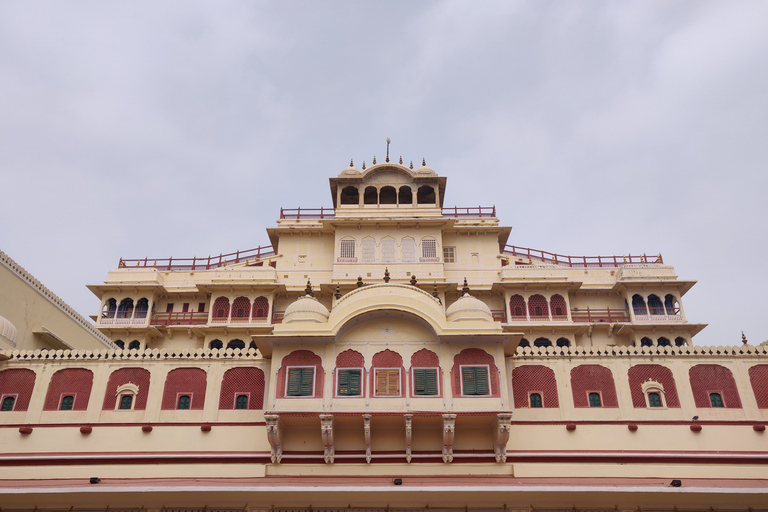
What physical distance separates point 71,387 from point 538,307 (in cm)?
2391

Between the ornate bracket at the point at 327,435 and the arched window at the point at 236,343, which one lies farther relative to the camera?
the arched window at the point at 236,343

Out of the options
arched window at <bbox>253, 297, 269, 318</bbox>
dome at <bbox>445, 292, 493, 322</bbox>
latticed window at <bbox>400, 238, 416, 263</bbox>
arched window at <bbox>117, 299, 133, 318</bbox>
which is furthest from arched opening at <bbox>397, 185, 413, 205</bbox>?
dome at <bbox>445, 292, 493, 322</bbox>

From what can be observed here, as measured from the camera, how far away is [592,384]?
21078mm

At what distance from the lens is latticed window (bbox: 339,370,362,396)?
65.1ft

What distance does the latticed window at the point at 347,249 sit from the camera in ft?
123

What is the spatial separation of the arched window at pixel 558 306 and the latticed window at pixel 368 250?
1014 centimetres

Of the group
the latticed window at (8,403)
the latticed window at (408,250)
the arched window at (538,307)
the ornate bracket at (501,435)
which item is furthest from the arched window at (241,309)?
the ornate bracket at (501,435)

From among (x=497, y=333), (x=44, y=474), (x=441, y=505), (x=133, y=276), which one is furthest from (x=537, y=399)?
(x=133, y=276)

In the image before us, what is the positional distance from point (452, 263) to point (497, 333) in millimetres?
18420

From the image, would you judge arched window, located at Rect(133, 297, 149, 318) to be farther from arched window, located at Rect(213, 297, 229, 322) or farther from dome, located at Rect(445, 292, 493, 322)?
dome, located at Rect(445, 292, 493, 322)

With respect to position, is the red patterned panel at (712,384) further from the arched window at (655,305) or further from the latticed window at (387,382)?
the arched window at (655,305)

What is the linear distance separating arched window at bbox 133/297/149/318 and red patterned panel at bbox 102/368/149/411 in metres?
16.8

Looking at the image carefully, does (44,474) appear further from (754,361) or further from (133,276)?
(754,361)

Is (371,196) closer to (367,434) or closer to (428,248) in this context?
(428,248)
